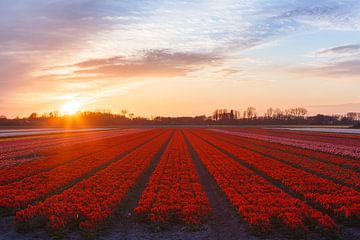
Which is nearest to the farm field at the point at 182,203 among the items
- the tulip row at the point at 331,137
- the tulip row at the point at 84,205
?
the tulip row at the point at 84,205

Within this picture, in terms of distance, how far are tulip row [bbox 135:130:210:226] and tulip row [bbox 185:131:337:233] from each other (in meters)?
1.17

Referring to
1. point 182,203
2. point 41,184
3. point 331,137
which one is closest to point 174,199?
point 182,203

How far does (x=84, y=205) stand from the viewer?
44.8 ft

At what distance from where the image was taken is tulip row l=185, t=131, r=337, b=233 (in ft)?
37.0

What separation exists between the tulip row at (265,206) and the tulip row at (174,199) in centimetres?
117

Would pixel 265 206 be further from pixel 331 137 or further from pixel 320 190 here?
pixel 331 137

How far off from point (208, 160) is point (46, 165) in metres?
10.4

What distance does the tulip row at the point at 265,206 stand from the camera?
1128 cm

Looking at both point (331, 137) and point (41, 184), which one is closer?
point (41, 184)

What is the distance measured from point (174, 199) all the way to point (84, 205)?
3.14m

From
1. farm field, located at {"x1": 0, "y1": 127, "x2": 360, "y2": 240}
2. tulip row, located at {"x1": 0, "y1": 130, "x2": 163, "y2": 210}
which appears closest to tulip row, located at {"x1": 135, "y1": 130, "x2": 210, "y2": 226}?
farm field, located at {"x1": 0, "y1": 127, "x2": 360, "y2": 240}

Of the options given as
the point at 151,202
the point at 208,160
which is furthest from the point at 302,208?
the point at 208,160

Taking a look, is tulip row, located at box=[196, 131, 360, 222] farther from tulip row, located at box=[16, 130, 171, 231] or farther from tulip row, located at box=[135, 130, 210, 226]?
tulip row, located at box=[16, 130, 171, 231]

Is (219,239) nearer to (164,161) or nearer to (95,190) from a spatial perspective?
(95,190)
